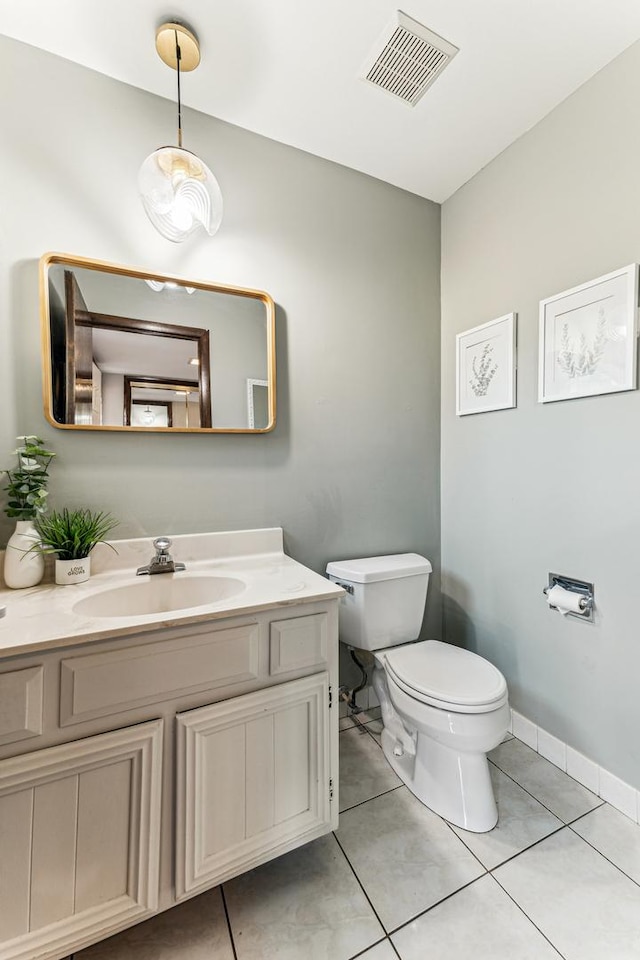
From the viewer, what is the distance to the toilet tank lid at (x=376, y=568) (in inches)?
62.7

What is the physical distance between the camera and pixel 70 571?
3.96ft

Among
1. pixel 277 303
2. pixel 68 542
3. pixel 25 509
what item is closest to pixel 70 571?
pixel 68 542

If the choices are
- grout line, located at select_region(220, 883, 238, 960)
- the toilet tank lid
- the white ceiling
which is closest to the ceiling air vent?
the white ceiling

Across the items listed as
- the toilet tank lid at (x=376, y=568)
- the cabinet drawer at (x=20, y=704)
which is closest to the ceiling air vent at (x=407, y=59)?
the toilet tank lid at (x=376, y=568)

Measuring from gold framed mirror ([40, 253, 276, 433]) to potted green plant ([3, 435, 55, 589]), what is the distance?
0.13 m

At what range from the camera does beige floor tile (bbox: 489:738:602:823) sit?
4.41 feet

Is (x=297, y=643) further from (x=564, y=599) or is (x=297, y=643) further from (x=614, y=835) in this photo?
(x=614, y=835)

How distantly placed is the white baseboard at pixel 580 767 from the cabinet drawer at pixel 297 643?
1.10 metres

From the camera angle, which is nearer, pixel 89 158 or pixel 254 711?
pixel 254 711

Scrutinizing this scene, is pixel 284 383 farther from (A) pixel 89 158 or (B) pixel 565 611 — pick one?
(B) pixel 565 611

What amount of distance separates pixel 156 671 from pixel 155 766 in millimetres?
216

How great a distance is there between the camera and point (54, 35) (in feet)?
4.05

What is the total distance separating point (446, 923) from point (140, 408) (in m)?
1.70

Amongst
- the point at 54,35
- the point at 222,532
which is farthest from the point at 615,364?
the point at 54,35
